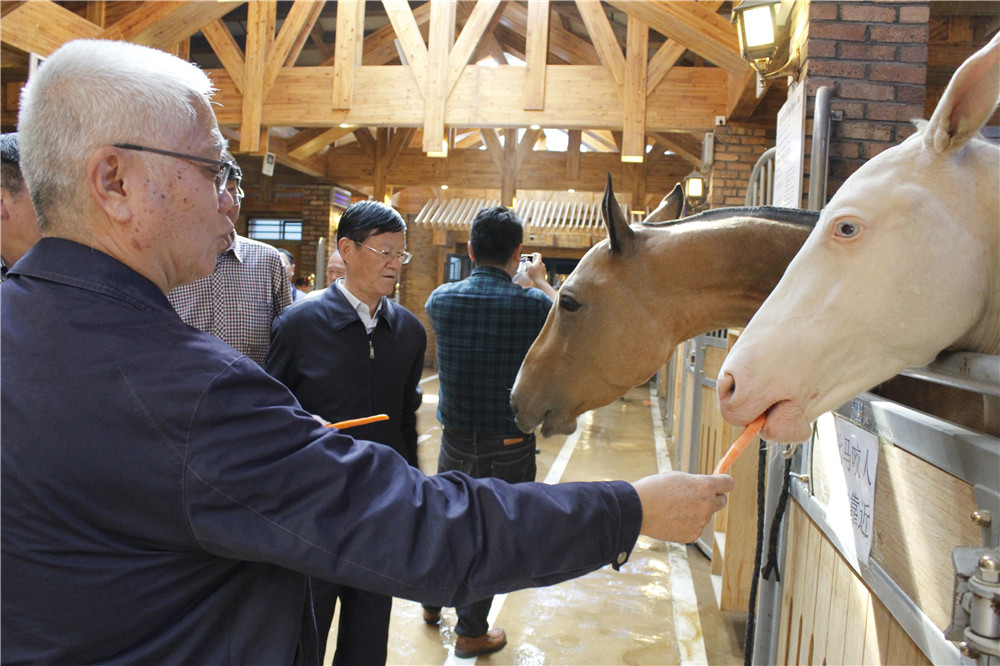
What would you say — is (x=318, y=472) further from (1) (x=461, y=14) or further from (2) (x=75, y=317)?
(1) (x=461, y=14)

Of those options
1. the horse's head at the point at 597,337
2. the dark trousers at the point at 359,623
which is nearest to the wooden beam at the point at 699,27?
the horse's head at the point at 597,337

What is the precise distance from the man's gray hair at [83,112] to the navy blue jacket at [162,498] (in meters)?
0.11

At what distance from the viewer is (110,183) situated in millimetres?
1076

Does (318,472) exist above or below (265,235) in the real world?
below

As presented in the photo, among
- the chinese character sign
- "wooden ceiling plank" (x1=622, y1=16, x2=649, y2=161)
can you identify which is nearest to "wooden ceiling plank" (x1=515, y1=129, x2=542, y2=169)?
"wooden ceiling plank" (x1=622, y1=16, x2=649, y2=161)

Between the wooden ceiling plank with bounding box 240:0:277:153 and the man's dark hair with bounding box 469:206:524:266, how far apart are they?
22.6 feet

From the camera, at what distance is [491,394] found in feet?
11.4

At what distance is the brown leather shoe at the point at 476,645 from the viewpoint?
363 centimetres

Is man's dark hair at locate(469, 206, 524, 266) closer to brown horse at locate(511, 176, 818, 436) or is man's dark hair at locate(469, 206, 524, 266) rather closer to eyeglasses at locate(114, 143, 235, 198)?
brown horse at locate(511, 176, 818, 436)

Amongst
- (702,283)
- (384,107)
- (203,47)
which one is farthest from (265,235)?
(702,283)

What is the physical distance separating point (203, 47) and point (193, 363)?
47.2ft

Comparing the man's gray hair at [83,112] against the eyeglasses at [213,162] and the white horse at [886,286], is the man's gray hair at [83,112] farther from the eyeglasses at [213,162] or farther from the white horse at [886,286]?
the white horse at [886,286]

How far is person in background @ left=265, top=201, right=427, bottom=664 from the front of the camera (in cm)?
267

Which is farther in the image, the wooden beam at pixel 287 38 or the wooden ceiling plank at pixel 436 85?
the wooden beam at pixel 287 38
